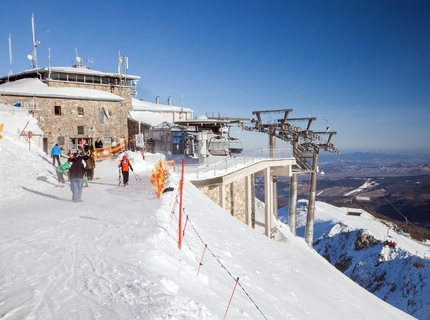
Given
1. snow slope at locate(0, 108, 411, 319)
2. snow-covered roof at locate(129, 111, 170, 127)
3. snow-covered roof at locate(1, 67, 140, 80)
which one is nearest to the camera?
snow slope at locate(0, 108, 411, 319)

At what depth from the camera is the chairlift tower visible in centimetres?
2820

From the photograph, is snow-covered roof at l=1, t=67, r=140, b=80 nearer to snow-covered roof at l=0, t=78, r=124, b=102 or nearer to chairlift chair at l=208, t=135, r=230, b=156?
snow-covered roof at l=0, t=78, r=124, b=102

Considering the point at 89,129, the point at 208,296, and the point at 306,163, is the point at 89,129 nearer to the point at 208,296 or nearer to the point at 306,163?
the point at 306,163

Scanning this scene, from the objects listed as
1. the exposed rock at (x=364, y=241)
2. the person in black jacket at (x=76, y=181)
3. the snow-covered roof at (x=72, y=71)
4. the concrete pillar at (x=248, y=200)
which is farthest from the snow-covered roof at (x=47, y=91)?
the exposed rock at (x=364, y=241)

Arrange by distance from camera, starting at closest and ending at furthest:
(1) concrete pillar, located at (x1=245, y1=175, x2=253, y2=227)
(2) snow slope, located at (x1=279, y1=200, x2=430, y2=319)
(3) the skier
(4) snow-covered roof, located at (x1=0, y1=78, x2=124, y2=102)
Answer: (3) the skier < (1) concrete pillar, located at (x1=245, y1=175, x2=253, y2=227) < (2) snow slope, located at (x1=279, y1=200, x2=430, y2=319) < (4) snow-covered roof, located at (x1=0, y1=78, x2=124, y2=102)

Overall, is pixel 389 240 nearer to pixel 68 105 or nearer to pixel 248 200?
pixel 248 200

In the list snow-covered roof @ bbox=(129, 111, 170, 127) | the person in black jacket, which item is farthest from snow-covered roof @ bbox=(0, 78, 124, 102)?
the person in black jacket

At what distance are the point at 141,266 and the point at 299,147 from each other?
26273 millimetres

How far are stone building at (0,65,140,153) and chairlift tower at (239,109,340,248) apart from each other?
37.8 ft

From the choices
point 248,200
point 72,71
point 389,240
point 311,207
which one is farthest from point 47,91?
point 389,240

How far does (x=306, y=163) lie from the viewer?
29.7 metres

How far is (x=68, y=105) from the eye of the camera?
2898cm

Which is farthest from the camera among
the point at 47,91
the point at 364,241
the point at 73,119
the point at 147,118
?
the point at 364,241

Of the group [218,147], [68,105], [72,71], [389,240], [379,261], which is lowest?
Result: [379,261]
